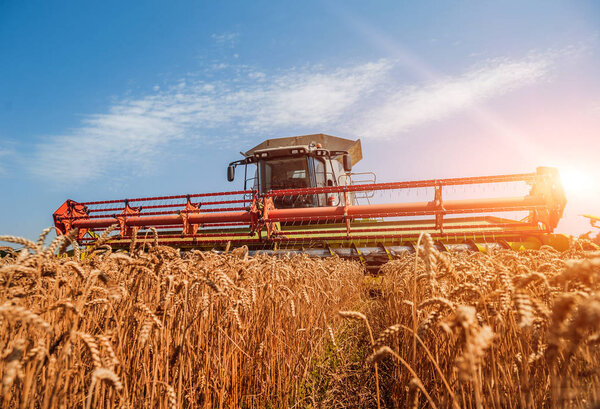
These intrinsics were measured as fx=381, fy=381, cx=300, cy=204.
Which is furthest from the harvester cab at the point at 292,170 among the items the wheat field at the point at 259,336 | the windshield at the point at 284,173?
the wheat field at the point at 259,336

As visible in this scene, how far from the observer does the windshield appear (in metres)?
9.71

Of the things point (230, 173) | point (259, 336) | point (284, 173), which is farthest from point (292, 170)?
point (259, 336)

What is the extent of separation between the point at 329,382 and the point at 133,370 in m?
1.65

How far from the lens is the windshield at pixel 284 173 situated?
31.9 feet

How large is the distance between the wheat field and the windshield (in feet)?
19.9

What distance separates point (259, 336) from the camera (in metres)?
2.65

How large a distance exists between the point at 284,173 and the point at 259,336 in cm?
741

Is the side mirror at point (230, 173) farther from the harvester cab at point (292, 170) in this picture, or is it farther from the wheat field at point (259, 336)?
the wheat field at point (259, 336)

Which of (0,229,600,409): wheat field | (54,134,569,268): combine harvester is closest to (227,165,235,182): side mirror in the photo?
(54,134,569,268): combine harvester

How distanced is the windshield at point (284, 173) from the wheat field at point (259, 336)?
6.06 metres

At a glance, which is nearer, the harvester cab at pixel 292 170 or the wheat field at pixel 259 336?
the wheat field at pixel 259 336

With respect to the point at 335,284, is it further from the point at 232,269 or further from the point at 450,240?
the point at 450,240

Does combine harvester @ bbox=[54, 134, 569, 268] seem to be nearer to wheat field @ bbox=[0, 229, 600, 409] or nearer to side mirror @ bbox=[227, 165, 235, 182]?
side mirror @ bbox=[227, 165, 235, 182]

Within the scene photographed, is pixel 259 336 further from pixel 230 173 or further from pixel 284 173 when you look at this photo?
pixel 284 173
